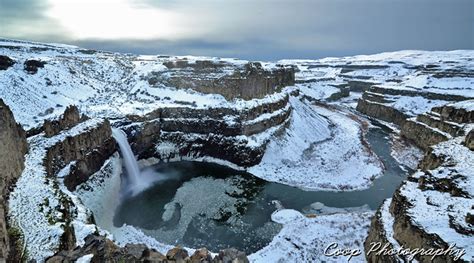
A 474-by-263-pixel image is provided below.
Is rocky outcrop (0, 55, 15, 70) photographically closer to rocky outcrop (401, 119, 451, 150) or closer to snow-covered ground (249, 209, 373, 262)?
snow-covered ground (249, 209, 373, 262)

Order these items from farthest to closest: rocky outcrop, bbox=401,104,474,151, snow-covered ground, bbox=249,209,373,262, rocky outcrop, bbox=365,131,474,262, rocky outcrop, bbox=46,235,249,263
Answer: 1. rocky outcrop, bbox=401,104,474,151
2. snow-covered ground, bbox=249,209,373,262
3. rocky outcrop, bbox=365,131,474,262
4. rocky outcrop, bbox=46,235,249,263

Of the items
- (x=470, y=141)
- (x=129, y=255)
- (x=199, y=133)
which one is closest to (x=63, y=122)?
(x=199, y=133)

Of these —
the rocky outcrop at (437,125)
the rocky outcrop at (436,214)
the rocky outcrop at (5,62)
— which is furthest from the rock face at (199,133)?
the rocky outcrop at (437,125)

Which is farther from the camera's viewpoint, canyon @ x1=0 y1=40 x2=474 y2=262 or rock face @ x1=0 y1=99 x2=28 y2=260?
rock face @ x1=0 y1=99 x2=28 y2=260

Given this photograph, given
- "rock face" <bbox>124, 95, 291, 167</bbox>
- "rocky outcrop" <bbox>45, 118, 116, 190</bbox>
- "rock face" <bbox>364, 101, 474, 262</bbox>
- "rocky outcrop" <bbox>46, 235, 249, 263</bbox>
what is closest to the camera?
"rocky outcrop" <bbox>46, 235, 249, 263</bbox>

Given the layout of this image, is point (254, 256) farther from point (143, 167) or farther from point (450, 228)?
point (143, 167)

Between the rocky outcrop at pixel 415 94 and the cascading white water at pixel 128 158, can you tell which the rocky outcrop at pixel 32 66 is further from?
the rocky outcrop at pixel 415 94

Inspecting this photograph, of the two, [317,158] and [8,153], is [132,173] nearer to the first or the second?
[8,153]

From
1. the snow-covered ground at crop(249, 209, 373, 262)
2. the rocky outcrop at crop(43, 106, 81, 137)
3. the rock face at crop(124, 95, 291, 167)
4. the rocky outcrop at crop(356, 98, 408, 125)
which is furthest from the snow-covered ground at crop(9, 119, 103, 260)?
the rocky outcrop at crop(356, 98, 408, 125)

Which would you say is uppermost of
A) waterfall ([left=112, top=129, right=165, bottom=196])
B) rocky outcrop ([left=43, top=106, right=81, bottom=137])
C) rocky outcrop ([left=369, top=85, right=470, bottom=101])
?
rocky outcrop ([left=369, top=85, right=470, bottom=101])
